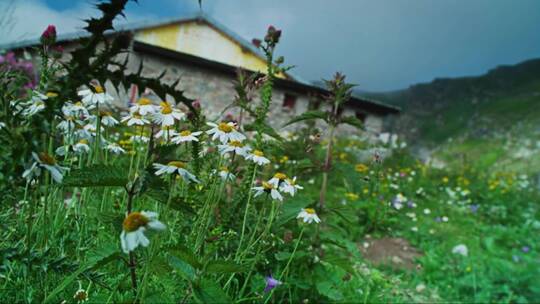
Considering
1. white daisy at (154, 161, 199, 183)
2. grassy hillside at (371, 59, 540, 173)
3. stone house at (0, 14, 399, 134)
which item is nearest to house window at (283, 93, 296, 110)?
stone house at (0, 14, 399, 134)

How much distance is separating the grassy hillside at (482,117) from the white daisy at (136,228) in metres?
10.2

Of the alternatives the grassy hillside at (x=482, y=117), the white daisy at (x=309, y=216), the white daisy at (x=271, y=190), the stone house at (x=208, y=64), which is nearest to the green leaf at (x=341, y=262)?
the white daisy at (x=309, y=216)

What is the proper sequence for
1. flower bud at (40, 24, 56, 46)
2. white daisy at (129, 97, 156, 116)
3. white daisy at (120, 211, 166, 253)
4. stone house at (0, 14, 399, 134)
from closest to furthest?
white daisy at (120, 211, 166, 253) → flower bud at (40, 24, 56, 46) → white daisy at (129, 97, 156, 116) → stone house at (0, 14, 399, 134)

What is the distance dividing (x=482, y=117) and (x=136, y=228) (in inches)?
1711

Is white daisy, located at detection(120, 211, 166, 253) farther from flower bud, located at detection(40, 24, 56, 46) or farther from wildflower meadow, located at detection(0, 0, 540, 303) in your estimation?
flower bud, located at detection(40, 24, 56, 46)

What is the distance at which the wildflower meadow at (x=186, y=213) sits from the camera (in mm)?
835

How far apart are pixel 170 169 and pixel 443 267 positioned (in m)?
3.58

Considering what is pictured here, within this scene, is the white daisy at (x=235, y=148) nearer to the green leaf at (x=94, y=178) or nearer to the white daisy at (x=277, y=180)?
the white daisy at (x=277, y=180)

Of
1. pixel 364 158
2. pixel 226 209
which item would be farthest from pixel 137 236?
pixel 364 158

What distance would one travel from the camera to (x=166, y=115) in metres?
A: 1.31

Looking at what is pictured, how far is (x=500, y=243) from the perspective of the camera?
5.18 metres

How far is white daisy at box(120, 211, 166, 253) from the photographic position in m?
0.72

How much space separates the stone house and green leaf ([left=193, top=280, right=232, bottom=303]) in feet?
31.5

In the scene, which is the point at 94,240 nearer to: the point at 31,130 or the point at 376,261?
the point at 31,130
